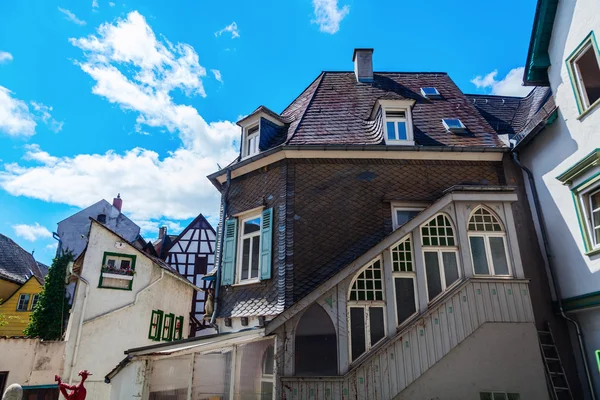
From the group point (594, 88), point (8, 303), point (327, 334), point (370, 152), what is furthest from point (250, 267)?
point (8, 303)

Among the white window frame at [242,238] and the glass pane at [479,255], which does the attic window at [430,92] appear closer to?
the glass pane at [479,255]

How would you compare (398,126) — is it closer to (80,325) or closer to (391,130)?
(391,130)

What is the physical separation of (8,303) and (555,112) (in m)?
33.6

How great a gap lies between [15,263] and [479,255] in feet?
117

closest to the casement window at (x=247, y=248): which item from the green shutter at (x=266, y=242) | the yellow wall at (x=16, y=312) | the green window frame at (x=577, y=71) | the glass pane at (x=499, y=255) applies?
the green shutter at (x=266, y=242)

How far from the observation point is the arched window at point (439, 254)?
860 centimetres

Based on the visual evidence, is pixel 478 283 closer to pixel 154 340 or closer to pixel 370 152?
A: pixel 370 152

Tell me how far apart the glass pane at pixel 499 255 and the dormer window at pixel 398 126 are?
4.06m

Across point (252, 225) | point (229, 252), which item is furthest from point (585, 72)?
point (229, 252)

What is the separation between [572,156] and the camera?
8.97m

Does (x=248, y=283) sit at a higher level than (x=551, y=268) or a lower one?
lower

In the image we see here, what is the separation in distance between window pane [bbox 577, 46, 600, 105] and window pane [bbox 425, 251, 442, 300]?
16.1 ft

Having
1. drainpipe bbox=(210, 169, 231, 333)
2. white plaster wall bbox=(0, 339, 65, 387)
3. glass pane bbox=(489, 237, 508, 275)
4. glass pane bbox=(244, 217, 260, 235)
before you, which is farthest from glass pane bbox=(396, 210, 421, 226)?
white plaster wall bbox=(0, 339, 65, 387)

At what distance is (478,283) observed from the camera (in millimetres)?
8055
